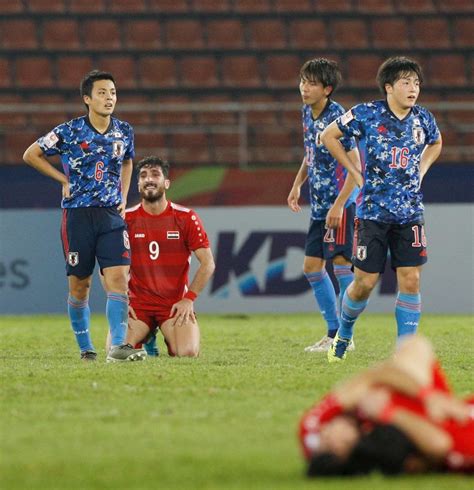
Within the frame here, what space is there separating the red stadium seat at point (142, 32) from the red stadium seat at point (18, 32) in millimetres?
1298

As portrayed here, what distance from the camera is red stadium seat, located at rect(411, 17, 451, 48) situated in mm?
18969

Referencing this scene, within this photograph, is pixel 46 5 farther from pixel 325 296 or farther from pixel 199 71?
pixel 325 296

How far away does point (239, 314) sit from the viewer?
1492cm

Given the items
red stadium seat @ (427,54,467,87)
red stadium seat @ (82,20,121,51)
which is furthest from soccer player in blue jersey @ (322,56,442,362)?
red stadium seat @ (82,20,121,51)

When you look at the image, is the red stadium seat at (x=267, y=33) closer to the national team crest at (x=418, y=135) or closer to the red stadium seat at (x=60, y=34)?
the red stadium seat at (x=60, y=34)

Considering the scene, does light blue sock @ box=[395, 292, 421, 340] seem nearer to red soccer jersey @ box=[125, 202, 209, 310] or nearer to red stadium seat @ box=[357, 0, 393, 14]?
red soccer jersey @ box=[125, 202, 209, 310]

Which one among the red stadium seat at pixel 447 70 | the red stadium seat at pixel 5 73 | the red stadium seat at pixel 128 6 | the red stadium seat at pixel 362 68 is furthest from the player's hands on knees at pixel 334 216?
the red stadium seat at pixel 128 6

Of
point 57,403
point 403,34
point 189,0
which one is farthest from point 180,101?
point 57,403

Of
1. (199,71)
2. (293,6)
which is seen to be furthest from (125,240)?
(293,6)

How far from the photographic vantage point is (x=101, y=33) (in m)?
18.7

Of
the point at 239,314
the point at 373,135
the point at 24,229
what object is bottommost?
the point at 239,314

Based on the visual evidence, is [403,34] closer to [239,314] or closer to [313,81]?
[239,314]

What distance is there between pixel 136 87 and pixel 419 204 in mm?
9920

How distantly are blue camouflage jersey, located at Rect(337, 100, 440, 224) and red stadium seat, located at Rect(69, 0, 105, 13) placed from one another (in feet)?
35.9
